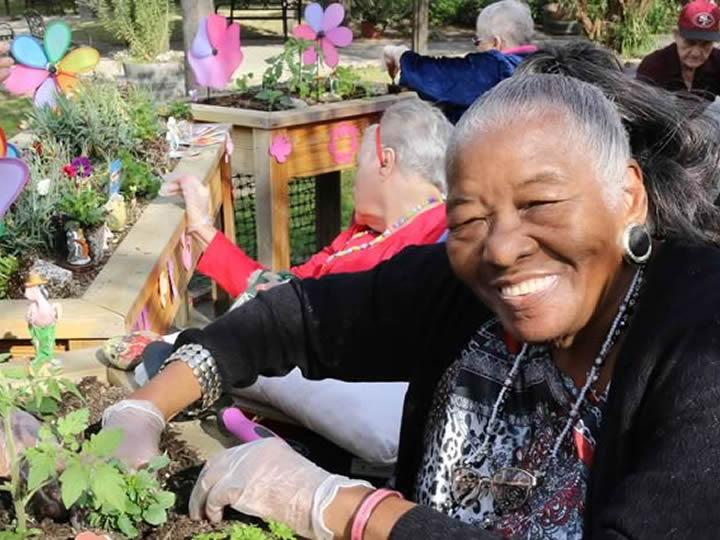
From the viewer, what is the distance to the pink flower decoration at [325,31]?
4.79 meters

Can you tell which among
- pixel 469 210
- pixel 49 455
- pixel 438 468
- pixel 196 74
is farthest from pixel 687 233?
pixel 196 74

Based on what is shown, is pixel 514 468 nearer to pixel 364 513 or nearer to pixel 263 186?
pixel 364 513

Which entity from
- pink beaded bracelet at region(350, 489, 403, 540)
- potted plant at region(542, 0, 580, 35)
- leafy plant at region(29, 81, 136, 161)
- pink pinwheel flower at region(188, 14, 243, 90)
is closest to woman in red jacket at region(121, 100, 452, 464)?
leafy plant at region(29, 81, 136, 161)

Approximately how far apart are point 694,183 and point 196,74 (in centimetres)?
318

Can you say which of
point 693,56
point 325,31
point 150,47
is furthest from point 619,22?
point 693,56

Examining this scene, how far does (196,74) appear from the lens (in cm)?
425

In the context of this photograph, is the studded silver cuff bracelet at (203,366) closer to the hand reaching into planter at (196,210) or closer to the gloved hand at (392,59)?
the hand reaching into planter at (196,210)

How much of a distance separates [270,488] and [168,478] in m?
0.29

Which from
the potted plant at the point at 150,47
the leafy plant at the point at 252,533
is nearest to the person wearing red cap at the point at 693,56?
the leafy plant at the point at 252,533

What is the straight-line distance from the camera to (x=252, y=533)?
131cm

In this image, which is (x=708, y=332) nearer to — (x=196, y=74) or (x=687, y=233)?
(x=687, y=233)

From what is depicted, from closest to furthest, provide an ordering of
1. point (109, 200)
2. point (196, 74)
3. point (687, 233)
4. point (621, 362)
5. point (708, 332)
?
point (708, 332)
point (621, 362)
point (687, 233)
point (109, 200)
point (196, 74)

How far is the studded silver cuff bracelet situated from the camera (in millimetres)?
1673

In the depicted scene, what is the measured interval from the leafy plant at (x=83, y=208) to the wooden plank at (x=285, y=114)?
5.10 ft
